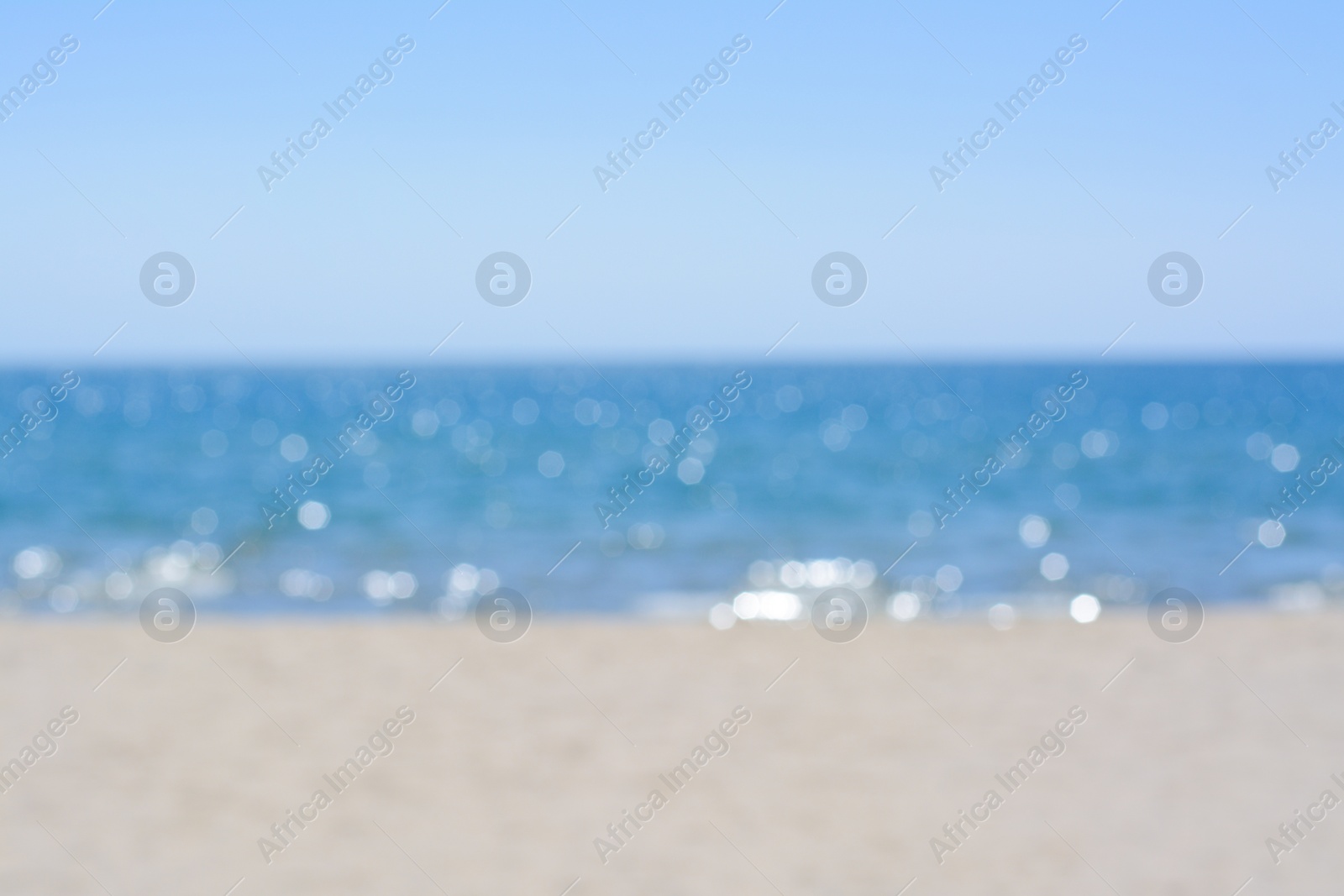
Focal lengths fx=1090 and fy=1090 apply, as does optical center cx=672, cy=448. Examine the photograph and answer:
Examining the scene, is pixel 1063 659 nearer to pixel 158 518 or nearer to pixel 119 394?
pixel 158 518

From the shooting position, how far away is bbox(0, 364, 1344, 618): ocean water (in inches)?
500

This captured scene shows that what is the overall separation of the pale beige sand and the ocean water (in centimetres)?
321

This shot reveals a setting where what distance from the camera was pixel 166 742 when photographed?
596cm

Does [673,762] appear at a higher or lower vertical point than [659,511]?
higher

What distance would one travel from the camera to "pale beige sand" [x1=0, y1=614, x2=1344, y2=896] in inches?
173

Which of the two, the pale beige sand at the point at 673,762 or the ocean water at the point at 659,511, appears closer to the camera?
the pale beige sand at the point at 673,762

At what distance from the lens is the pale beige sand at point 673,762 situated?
4398mm

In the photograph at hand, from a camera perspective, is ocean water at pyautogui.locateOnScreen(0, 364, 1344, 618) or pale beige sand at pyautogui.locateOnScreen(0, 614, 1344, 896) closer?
pale beige sand at pyautogui.locateOnScreen(0, 614, 1344, 896)

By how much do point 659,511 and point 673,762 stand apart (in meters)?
12.9

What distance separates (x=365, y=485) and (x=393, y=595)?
10298mm

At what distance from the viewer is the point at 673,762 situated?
575 cm

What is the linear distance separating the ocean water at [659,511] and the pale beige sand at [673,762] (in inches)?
126

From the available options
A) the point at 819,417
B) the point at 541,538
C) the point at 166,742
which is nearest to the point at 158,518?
the point at 541,538

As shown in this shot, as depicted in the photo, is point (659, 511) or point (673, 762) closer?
point (673, 762)
